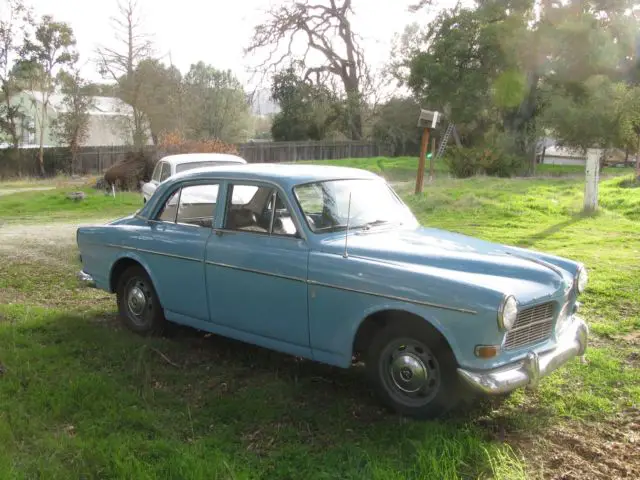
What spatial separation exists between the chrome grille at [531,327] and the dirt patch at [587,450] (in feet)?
1.90

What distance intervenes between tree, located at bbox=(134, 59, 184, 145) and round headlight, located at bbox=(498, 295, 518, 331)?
35.5 meters

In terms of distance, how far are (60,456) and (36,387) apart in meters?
1.12

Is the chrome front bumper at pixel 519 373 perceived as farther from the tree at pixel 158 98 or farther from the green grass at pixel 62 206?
the tree at pixel 158 98

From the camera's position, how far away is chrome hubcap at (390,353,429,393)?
4094mm

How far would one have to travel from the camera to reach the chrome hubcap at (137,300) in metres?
5.97

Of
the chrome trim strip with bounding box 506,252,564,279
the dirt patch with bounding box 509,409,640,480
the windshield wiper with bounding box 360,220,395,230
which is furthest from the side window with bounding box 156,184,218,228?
the dirt patch with bounding box 509,409,640,480

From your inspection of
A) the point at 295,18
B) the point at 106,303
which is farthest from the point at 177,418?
the point at 295,18

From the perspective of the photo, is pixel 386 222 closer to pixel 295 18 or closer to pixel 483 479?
pixel 483 479

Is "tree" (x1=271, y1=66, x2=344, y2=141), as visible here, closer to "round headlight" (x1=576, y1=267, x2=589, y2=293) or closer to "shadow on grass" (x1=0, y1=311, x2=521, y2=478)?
"shadow on grass" (x1=0, y1=311, x2=521, y2=478)

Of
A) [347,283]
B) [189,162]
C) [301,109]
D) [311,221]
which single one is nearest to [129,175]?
[189,162]

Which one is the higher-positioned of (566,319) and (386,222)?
(386,222)

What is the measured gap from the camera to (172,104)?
129 ft

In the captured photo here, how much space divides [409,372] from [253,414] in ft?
3.54

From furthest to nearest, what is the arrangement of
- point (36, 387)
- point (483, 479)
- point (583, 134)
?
point (583, 134)
point (36, 387)
point (483, 479)
